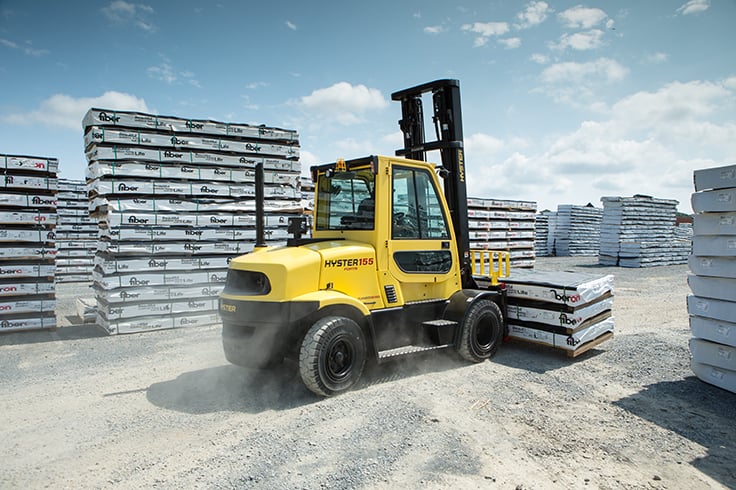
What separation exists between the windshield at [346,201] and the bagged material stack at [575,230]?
78.9 ft

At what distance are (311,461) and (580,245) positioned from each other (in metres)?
26.8

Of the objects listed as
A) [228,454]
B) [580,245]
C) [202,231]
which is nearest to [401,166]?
[228,454]

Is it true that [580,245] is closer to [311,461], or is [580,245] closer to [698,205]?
[698,205]

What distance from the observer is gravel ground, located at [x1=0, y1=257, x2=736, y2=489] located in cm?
348

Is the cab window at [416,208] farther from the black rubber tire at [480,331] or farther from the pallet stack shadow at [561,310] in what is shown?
the pallet stack shadow at [561,310]

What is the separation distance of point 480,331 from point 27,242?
7722 millimetres

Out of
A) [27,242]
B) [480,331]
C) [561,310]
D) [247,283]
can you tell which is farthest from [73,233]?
[561,310]

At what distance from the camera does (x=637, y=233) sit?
69.5 feet

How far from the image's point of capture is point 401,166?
5551mm

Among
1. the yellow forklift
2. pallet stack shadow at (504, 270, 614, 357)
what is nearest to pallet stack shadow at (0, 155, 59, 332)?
the yellow forklift

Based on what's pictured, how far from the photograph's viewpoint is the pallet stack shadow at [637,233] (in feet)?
68.7

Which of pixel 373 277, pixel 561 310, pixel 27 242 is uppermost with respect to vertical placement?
pixel 27 242

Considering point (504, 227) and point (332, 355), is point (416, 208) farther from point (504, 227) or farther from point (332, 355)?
point (504, 227)

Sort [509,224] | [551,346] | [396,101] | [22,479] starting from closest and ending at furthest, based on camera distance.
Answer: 1. [22,479]
2. [551,346]
3. [396,101]
4. [509,224]
